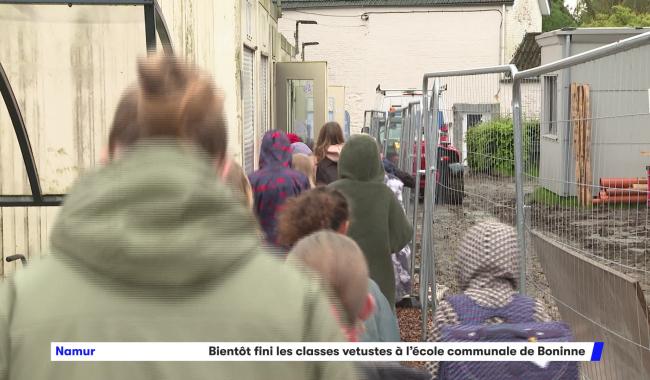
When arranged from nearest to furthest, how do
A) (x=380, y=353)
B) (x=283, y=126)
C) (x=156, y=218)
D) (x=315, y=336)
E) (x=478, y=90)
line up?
1. (x=156, y=218)
2. (x=315, y=336)
3. (x=380, y=353)
4. (x=478, y=90)
5. (x=283, y=126)

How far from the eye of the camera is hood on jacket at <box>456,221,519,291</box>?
3295 millimetres

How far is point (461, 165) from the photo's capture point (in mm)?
6617

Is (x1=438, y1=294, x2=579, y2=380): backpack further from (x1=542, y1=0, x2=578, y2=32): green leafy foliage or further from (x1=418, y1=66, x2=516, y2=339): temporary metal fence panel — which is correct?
(x1=542, y1=0, x2=578, y2=32): green leafy foliage

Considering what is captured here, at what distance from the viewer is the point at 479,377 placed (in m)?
3.10

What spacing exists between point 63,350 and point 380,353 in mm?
1205

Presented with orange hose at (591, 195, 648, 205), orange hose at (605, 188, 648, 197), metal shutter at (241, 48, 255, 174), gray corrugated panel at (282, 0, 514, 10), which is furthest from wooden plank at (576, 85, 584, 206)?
gray corrugated panel at (282, 0, 514, 10)

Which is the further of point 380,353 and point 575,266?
point 575,266

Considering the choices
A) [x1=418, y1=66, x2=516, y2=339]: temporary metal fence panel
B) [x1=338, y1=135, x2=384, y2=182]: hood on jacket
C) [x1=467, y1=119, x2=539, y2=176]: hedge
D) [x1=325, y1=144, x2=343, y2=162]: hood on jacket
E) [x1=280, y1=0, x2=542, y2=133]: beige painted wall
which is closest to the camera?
[x1=467, y1=119, x2=539, y2=176]: hedge

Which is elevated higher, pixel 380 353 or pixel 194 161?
pixel 194 161

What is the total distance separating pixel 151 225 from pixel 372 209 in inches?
178

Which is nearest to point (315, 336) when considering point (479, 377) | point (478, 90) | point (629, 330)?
point (479, 377)

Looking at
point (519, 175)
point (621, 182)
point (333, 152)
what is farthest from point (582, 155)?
point (333, 152)

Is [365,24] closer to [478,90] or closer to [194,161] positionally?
[478,90]

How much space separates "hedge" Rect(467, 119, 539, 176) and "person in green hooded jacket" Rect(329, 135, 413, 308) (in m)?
0.59
